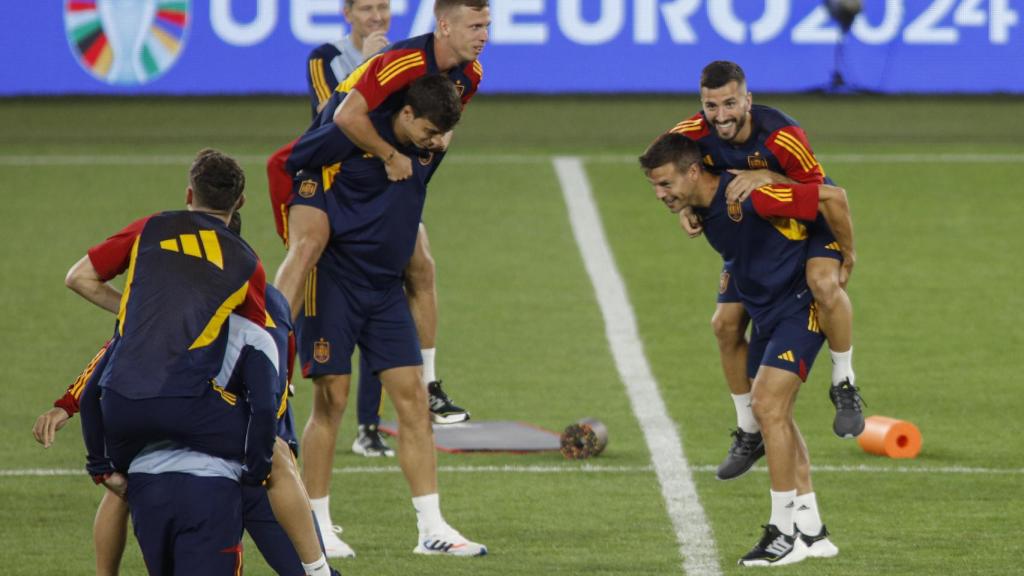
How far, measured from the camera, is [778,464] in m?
7.27

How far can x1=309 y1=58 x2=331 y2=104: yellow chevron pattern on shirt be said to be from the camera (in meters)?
9.76

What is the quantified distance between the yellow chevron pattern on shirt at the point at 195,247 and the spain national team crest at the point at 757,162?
2568mm

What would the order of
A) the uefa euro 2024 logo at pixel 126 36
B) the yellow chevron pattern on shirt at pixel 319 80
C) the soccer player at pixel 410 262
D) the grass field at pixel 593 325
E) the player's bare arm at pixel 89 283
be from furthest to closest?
the uefa euro 2024 logo at pixel 126 36 → the yellow chevron pattern on shirt at pixel 319 80 → the soccer player at pixel 410 262 → the grass field at pixel 593 325 → the player's bare arm at pixel 89 283

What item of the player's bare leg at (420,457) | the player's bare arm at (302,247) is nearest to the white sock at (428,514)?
the player's bare leg at (420,457)

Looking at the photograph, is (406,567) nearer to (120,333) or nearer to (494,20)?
(120,333)

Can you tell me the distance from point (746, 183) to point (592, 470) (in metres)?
2.17

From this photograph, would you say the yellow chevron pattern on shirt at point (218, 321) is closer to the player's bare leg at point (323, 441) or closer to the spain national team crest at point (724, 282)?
the player's bare leg at point (323, 441)

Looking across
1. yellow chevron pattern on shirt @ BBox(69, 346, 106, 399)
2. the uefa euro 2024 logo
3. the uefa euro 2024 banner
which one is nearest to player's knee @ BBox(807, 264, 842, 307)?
yellow chevron pattern on shirt @ BBox(69, 346, 106, 399)

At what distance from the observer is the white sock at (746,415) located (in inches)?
313

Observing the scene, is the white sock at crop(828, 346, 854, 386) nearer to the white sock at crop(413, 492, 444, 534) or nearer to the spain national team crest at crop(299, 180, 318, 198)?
the white sock at crop(413, 492, 444, 534)

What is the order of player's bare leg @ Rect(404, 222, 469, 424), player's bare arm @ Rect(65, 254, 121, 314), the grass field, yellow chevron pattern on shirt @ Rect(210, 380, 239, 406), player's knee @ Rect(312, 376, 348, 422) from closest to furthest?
yellow chevron pattern on shirt @ Rect(210, 380, 239, 406) → player's bare arm @ Rect(65, 254, 121, 314) → player's knee @ Rect(312, 376, 348, 422) → the grass field → player's bare leg @ Rect(404, 222, 469, 424)

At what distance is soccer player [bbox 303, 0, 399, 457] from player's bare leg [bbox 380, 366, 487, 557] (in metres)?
0.89

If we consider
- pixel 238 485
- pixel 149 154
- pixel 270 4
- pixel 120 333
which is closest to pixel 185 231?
pixel 120 333

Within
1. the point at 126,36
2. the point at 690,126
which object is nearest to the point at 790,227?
the point at 690,126
